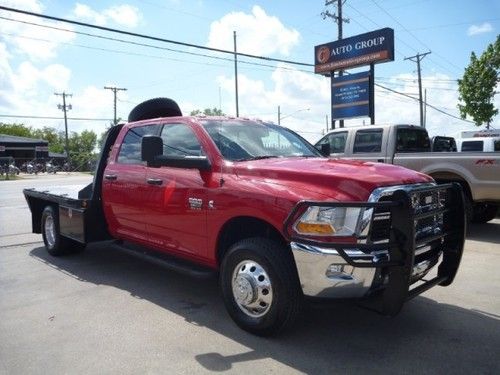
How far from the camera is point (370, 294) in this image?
3.60m

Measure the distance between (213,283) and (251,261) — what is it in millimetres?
1859

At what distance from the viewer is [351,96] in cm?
1909

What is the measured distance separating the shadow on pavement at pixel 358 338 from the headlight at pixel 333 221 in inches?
23.6

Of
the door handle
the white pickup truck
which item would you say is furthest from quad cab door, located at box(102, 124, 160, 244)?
the white pickup truck

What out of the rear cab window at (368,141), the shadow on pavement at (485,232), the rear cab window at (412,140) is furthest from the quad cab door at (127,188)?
the shadow on pavement at (485,232)

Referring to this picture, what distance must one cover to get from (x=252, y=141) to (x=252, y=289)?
1.63m

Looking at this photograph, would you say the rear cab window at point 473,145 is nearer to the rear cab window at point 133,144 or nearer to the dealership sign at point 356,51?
the dealership sign at point 356,51

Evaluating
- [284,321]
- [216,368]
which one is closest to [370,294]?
[284,321]

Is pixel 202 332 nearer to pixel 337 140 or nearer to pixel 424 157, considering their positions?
pixel 424 157

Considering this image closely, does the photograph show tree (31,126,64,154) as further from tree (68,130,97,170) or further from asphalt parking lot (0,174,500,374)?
asphalt parking lot (0,174,500,374)

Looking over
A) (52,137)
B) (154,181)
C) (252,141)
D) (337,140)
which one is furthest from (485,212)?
(52,137)

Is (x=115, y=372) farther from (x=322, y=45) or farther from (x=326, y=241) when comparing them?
(x=322, y=45)

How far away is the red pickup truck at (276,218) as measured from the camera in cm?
348

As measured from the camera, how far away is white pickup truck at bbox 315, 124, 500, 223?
7.91m
